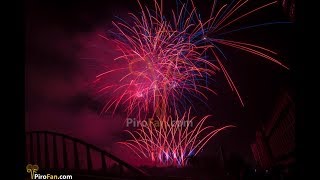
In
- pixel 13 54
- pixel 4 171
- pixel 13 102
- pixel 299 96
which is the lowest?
pixel 4 171

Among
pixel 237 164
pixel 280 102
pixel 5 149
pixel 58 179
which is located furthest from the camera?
pixel 280 102

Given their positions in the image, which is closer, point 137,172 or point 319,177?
point 319,177

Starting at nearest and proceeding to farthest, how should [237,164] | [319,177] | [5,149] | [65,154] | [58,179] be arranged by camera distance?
1. [319,177]
2. [5,149]
3. [237,164]
4. [58,179]
5. [65,154]

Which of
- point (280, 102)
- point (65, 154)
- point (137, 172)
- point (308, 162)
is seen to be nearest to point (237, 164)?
point (308, 162)

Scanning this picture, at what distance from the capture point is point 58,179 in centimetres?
1556

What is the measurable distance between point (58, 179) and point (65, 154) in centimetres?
559

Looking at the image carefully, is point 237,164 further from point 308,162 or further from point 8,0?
point 8,0

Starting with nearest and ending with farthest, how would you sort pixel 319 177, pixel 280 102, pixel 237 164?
pixel 319 177
pixel 237 164
pixel 280 102

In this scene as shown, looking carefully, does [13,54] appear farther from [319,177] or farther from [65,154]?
[65,154]

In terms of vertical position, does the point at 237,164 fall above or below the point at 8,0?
below

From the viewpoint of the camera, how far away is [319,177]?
5105 millimetres

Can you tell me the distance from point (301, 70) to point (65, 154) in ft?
57.2

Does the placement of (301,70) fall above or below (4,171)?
above

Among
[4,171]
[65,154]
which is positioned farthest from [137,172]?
[4,171]
